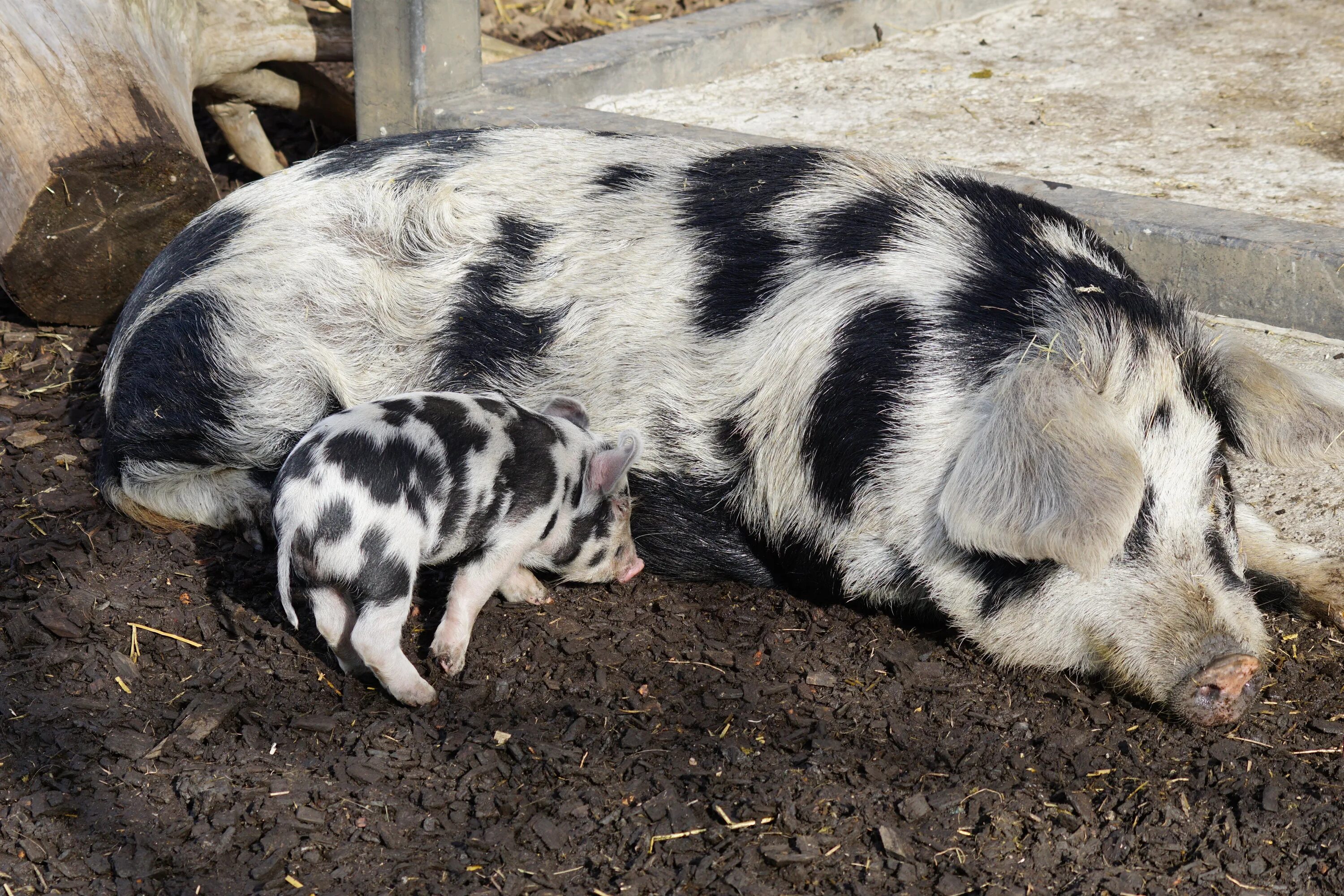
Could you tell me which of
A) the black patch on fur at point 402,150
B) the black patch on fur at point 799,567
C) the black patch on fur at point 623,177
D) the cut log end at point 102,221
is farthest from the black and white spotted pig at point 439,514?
the cut log end at point 102,221

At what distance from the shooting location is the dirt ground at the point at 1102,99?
4.76 m

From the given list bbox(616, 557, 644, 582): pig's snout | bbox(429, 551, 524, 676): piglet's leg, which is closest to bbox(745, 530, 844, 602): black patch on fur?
bbox(616, 557, 644, 582): pig's snout

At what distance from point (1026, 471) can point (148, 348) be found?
2395mm

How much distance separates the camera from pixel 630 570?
347 cm

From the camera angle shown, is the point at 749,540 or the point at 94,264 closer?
the point at 749,540

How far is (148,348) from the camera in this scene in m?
3.62

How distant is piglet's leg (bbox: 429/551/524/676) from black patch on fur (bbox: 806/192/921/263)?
108 centimetres

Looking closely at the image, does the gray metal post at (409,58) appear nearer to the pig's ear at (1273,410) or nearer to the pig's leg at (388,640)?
the pig's leg at (388,640)

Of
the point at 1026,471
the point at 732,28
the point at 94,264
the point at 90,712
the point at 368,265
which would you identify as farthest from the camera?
the point at 732,28

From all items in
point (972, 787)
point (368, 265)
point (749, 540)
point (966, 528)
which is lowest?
point (972, 787)

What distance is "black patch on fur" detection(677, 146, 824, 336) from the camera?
3268 mm

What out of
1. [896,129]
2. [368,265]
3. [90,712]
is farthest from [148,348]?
[896,129]

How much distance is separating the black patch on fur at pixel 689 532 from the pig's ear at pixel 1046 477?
642 mm

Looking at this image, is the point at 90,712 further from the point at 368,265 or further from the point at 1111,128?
the point at 1111,128
